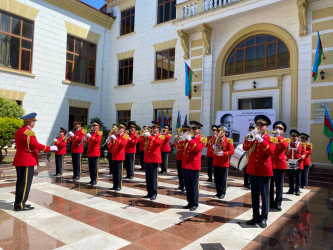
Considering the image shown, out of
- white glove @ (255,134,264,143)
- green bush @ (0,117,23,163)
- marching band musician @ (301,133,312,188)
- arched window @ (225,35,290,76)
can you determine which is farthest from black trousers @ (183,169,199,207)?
arched window @ (225,35,290,76)

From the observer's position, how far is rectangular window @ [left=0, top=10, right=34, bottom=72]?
1353 centimetres

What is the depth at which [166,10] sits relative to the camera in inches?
634

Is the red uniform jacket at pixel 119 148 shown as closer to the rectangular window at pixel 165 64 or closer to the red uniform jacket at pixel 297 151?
the red uniform jacket at pixel 297 151

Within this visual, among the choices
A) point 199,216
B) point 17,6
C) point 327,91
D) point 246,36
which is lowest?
point 199,216

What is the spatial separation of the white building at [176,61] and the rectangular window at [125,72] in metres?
0.07

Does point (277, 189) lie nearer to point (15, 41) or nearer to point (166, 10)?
point (166, 10)

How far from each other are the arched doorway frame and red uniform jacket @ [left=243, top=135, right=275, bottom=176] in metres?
7.26

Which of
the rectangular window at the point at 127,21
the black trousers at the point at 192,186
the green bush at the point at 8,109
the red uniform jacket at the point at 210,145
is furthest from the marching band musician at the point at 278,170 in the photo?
the rectangular window at the point at 127,21

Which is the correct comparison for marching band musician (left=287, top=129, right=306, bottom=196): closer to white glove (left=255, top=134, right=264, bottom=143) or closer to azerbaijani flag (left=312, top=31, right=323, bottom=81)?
white glove (left=255, top=134, right=264, bottom=143)

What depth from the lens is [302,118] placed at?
10664 mm

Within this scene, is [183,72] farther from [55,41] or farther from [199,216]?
[199,216]

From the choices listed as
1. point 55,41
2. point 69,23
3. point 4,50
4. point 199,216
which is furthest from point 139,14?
point 199,216

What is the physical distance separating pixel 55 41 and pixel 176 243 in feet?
50.4

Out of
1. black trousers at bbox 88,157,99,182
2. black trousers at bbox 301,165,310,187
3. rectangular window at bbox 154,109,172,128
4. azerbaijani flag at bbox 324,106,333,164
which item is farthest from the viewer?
rectangular window at bbox 154,109,172,128
